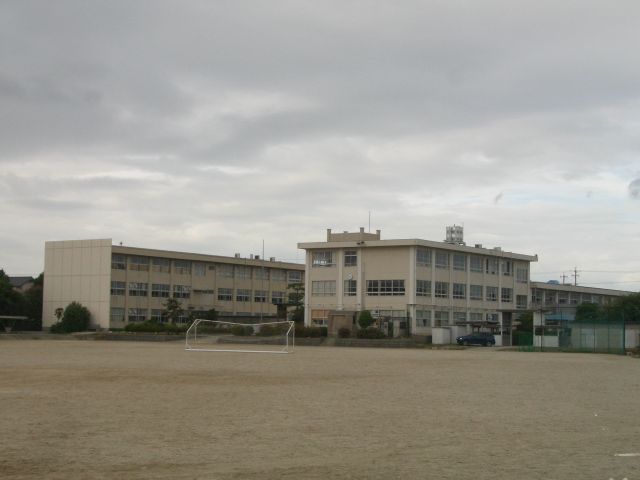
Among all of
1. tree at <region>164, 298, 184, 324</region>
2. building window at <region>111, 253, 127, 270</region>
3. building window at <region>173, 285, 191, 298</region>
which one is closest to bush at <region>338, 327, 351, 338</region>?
tree at <region>164, 298, 184, 324</region>

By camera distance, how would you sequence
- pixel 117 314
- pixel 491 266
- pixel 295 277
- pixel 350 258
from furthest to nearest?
pixel 295 277 < pixel 117 314 < pixel 491 266 < pixel 350 258

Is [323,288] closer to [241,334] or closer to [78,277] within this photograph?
[241,334]

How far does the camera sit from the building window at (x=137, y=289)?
328ft

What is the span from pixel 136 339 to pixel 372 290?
2478 centimetres

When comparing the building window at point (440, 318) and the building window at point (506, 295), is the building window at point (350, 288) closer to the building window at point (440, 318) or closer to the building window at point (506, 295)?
the building window at point (440, 318)

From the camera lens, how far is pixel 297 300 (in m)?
110

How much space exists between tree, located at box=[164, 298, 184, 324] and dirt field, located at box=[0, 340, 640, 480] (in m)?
71.5

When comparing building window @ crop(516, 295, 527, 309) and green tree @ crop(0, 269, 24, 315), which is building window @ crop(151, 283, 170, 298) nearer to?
green tree @ crop(0, 269, 24, 315)

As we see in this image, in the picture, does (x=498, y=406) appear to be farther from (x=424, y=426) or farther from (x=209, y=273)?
(x=209, y=273)

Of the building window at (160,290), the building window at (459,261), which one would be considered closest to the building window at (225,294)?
the building window at (160,290)

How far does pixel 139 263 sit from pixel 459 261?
3908 centimetres

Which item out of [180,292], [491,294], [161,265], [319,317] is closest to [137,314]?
[161,265]

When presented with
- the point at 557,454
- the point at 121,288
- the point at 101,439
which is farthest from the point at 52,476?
the point at 121,288

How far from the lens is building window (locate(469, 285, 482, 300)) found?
92319 millimetres
